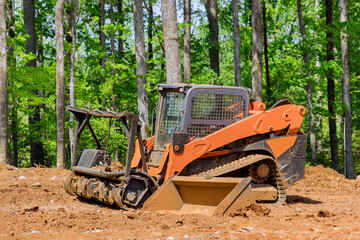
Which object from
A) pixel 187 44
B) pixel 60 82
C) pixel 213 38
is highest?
pixel 213 38

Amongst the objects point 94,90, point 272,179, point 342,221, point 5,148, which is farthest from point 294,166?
point 94,90

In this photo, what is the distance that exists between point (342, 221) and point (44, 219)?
4.92 m

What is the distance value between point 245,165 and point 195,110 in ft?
4.72

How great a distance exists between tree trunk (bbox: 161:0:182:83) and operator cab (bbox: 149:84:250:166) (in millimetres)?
3201

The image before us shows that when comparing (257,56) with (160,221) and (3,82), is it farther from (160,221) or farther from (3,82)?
(160,221)

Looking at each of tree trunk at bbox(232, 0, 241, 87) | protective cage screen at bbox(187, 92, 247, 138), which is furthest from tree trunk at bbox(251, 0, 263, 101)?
protective cage screen at bbox(187, 92, 247, 138)

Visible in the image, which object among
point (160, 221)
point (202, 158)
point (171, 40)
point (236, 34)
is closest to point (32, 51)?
point (236, 34)

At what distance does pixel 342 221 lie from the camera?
25.5 ft

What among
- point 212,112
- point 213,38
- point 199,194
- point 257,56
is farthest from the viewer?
point 213,38

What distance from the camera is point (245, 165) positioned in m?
8.91

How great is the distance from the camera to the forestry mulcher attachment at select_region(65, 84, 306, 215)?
27.5 ft

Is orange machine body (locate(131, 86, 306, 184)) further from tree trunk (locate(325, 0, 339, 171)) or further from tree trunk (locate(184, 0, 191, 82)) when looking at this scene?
tree trunk (locate(325, 0, 339, 171))

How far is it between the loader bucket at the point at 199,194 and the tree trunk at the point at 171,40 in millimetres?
5032

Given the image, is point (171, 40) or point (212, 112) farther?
point (171, 40)
